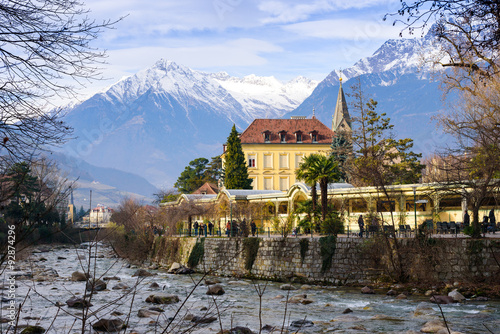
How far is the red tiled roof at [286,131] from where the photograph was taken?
244 feet

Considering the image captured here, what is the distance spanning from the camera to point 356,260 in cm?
2727

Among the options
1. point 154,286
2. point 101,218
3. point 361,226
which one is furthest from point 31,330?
point 361,226

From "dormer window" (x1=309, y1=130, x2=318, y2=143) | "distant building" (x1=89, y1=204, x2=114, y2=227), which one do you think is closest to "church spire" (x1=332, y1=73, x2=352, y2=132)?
"dormer window" (x1=309, y1=130, x2=318, y2=143)

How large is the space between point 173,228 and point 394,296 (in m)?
27.7

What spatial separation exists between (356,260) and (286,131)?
1915 inches

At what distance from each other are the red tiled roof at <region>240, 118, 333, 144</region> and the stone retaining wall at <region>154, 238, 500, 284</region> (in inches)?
A: 1554

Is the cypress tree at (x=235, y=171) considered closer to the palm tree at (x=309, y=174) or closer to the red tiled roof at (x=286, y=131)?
the red tiled roof at (x=286, y=131)

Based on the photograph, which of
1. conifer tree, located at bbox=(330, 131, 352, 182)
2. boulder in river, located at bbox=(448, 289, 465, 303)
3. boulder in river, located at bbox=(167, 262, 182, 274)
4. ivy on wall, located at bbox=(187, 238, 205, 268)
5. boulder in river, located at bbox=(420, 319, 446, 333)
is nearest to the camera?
boulder in river, located at bbox=(420, 319, 446, 333)

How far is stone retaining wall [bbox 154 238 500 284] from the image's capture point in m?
23.5

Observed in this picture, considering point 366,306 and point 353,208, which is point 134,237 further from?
point 366,306

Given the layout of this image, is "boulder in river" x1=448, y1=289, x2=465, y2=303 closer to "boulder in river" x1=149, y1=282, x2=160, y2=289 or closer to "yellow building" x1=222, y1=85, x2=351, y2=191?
"boulder in river" x1=149, y1=282, x2=160, y2=289

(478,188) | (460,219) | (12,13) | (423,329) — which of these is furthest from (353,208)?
(12,13)

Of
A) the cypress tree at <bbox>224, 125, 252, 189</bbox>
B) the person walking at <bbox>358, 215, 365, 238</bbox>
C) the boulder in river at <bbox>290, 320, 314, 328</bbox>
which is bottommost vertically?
the boulder in river at <bbox>290, 320, 314, 328</bbox>

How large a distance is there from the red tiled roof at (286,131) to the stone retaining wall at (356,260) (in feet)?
129
